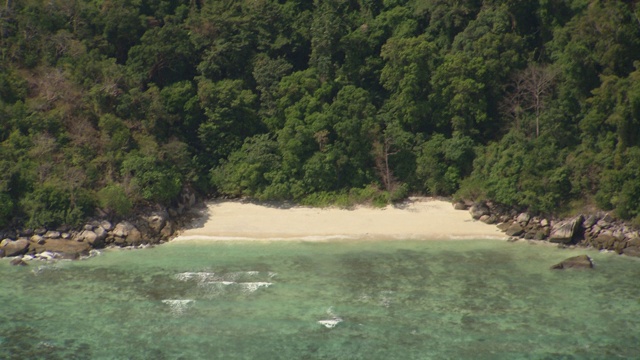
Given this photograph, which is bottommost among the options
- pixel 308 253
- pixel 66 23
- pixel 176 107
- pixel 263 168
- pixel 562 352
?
pixel 562 352

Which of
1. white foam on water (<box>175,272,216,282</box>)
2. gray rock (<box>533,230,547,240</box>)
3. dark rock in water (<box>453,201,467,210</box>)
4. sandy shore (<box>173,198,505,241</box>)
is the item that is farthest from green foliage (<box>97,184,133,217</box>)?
gray rock (<box>533,230,547,240</box>)

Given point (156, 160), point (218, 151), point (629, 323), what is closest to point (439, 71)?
point (218, 151)

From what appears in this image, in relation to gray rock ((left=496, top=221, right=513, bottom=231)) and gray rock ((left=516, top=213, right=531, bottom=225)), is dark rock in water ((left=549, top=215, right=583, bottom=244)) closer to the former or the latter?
gray rock ((left=516, top=213, right=531, bottom=225))

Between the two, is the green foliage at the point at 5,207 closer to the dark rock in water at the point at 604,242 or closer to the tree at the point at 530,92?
the tree at the point at 530,92

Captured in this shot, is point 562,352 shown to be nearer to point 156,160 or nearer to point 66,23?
point 156,160

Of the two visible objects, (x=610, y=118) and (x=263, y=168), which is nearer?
(x=610, y=118)

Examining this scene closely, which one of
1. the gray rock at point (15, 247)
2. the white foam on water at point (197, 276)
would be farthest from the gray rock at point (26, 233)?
the white foam on water at point (197, 276)

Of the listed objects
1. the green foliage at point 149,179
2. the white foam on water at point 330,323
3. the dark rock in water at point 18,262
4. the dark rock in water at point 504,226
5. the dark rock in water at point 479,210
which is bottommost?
the white foam on water at point 330,323
